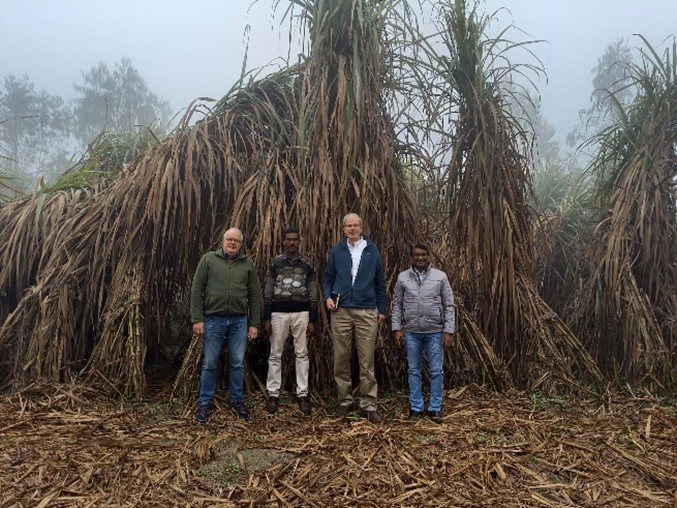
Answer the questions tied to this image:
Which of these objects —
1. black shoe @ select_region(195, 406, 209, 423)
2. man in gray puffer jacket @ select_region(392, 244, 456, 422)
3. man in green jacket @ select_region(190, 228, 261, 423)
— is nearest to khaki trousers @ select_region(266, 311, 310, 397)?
man in green jacket @ select_region(190, 228, 261, 423)

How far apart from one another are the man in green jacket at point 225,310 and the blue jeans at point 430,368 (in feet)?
3.92

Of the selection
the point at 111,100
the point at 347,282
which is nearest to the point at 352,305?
the point at 347,282

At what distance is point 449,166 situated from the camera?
15.6 feet

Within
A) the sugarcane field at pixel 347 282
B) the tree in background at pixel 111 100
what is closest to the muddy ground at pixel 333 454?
the sugarcane field at pixel 347 282

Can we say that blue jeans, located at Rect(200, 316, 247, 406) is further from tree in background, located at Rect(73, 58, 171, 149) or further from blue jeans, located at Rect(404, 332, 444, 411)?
tree in background, located at Rect(73, 58, 171, 149)

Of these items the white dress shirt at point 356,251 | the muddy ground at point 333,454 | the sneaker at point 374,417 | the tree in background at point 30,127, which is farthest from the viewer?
the tree in background at point 30,127

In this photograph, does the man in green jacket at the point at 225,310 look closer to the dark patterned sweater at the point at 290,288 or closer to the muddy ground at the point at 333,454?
the dark patterned sweater at the point at 290,288

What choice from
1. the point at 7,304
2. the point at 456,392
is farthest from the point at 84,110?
the point at 456,392

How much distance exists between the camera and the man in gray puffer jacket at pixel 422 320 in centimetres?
386

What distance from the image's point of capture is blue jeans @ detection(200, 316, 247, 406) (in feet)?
12.7

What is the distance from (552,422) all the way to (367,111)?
2765mm

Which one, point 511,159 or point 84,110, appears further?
point 84,110

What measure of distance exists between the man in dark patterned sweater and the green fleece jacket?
0.47ft

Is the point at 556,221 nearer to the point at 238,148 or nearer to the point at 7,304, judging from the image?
the point at 238,148
